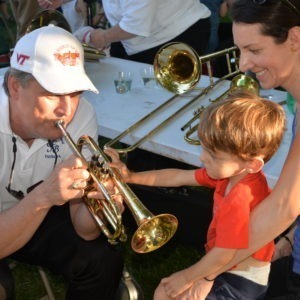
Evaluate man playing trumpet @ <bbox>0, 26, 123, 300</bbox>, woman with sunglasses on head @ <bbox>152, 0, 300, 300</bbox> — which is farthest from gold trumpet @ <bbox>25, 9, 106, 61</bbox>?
woman with sunglasses on head @ <bbox>152, 0, 300, 300</bbox>

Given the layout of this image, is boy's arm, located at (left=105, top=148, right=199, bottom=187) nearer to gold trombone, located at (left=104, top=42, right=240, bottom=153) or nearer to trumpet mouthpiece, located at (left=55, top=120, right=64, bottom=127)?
trumpet mouthpiece, located at (left=55, top=120, right=64, bottom=127)

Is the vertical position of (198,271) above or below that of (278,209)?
below

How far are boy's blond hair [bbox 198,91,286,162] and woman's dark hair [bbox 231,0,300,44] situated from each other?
0.70 feet

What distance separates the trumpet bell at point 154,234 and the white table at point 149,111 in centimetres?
40

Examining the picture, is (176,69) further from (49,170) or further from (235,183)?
(235,183)

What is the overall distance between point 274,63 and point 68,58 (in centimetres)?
74

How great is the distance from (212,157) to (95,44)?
199cm

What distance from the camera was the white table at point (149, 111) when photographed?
1.94 m

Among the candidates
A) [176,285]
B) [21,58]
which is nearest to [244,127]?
[176,285]

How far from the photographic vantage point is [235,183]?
1535 mm

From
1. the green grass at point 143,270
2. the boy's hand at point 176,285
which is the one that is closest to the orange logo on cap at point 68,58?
the boy's hand at point 176,285

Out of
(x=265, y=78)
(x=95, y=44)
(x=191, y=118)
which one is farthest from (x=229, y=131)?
(x=95, y=44)

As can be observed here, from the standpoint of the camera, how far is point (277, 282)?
5.43ft

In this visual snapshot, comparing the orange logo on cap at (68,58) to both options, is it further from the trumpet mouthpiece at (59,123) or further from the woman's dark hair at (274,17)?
the woman's dark hair at (274,17)
